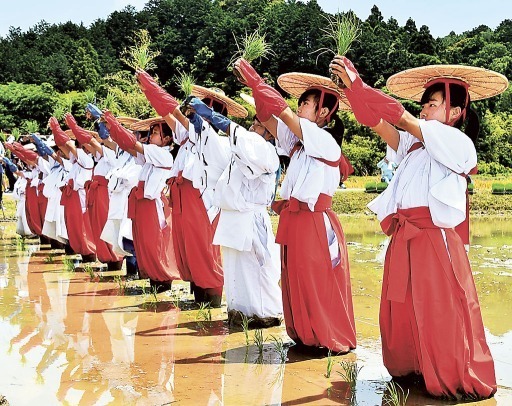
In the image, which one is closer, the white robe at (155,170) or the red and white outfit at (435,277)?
the red and white outfit at (435,277)

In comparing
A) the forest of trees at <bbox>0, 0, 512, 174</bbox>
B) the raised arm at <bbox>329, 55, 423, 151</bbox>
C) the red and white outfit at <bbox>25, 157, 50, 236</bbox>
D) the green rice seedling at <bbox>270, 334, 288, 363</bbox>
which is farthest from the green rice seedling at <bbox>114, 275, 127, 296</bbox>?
the forest of trees at <bbox>0, 0, 512, 174</bbox>

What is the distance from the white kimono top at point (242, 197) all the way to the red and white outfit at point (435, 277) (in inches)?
60.1

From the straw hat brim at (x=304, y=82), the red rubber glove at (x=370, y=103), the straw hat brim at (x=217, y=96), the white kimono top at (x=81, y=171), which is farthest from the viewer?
the white kimono top at (x=81, y=171)

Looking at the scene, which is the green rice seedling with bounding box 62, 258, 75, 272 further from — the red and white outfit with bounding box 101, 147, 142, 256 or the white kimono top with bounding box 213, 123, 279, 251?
the white kimono top with bounding box 213, 123, 279, 251

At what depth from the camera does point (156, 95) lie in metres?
6.16

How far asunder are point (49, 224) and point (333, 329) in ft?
24.8

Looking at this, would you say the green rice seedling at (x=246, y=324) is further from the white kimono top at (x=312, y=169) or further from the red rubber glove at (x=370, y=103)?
the red rubber glove at (x=370, y=103)

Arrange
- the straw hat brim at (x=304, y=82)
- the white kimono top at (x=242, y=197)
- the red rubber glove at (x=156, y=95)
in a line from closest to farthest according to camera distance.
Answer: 1. the straw hat brim at (x=304, y=82)
2. the white kimono top at (x=242, y=197)
3. the red rubber glove at (x=156, y=95)

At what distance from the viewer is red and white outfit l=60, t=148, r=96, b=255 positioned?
1021cm

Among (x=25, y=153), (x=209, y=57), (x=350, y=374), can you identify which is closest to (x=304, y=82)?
(x=350, y=374)

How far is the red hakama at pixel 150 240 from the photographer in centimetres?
752

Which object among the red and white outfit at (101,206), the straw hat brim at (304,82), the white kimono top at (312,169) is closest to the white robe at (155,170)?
the red and white outfit at (101,206)

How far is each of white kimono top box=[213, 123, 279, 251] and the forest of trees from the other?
26.1m

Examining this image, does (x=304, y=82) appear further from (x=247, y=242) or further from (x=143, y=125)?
(x=143, y=125)
